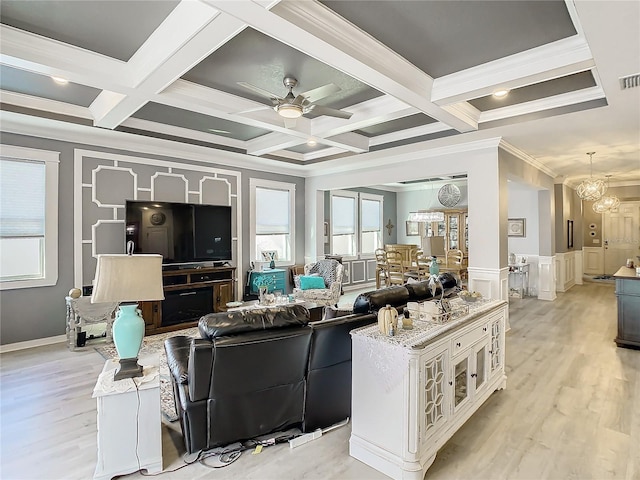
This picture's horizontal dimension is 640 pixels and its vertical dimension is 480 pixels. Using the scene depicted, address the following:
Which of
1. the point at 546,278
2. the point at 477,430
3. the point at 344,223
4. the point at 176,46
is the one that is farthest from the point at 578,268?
the point at 176,46

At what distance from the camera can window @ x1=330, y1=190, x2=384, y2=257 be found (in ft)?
30.1

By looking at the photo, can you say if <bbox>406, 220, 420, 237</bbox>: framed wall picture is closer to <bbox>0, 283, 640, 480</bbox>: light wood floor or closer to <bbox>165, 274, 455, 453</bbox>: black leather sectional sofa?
<bbox>0, 283, 640, 480</bbox>: light wood floor

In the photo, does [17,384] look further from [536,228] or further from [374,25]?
[536,228]

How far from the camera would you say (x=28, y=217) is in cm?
456

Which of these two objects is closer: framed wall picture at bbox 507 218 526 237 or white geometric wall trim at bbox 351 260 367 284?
framed wall picture at bbox 507 218 526 237

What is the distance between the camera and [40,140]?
15.2 ft

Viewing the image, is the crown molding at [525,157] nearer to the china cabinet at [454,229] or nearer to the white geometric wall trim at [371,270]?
the china cabinet at [454,229]

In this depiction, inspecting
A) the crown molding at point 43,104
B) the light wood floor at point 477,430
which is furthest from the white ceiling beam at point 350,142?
the light wood floor at point 477,430

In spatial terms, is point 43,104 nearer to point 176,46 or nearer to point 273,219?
point 176,46

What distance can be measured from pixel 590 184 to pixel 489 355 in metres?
4.86

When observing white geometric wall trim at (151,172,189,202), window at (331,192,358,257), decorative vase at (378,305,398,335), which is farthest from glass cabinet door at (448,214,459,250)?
decorative vase at (378,305,398,335)

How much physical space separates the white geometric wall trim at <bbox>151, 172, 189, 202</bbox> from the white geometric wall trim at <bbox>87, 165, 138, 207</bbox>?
0.28 metres

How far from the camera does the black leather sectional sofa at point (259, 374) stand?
2166 millimetres

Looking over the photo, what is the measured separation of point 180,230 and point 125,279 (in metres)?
3.56
